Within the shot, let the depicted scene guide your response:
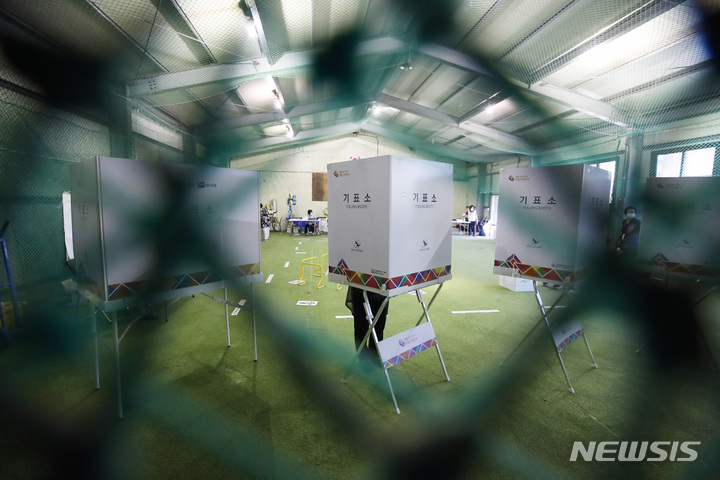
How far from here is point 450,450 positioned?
1.11 meters

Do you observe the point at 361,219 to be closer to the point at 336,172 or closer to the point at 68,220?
the point at 336,172

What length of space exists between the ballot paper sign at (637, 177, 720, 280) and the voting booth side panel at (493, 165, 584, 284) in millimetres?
176

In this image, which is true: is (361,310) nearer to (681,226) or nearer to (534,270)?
(534,270)

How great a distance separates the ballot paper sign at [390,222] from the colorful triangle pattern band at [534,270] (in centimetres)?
30

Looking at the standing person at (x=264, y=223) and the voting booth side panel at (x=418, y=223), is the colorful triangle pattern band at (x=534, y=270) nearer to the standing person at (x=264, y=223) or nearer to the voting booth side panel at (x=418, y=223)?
the voting booth side panel at (x=418, y=223)

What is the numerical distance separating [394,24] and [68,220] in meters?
2.76

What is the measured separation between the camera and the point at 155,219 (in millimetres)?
514

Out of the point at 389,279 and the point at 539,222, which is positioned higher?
the point at 539,222

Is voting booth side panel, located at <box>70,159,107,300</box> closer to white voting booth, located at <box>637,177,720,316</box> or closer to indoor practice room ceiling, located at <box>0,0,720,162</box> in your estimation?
indoor practice room ceiling, located at <box>0,0,720,162</box>

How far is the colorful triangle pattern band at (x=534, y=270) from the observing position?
121 cm

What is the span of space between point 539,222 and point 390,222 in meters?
0.62

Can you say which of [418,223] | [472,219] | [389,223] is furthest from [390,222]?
[472,219]

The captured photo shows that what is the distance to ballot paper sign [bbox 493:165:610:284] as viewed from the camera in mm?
871

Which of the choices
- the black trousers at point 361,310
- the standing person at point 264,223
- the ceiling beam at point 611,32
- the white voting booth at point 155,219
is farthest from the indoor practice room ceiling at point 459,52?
the standing person at point 264,223
